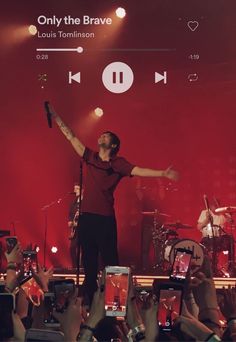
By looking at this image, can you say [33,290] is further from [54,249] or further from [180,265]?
[54,249]

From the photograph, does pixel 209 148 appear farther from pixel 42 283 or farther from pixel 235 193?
pixel 42 283

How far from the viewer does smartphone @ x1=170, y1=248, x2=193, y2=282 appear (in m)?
4.06

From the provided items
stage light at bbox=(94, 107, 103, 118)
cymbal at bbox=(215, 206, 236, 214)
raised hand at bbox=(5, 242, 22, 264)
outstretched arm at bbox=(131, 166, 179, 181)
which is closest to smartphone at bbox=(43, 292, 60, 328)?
raised hand at bbox=(5, 242, 22, 264)

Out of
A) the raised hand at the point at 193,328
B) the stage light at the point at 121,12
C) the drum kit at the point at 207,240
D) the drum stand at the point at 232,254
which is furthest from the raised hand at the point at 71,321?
the stage light at the point at 121,12

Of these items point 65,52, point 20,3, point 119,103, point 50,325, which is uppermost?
point 20,3

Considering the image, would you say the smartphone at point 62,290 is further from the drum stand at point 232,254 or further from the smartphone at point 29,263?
the drum stand at point 232,254

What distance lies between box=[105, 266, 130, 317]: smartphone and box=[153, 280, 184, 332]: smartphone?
0.27 metres

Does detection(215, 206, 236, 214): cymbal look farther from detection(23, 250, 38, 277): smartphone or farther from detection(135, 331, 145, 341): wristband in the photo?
detection(135, 331, 145, 341): wristband

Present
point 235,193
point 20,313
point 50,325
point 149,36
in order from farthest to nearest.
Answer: point 235,193
point 149,36
point 50,325
point 20,313

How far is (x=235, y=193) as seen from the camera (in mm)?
12555

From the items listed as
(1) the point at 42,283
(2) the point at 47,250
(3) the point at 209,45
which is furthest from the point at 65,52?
(1) the point at 42,283

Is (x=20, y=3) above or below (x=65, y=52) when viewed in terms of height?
above

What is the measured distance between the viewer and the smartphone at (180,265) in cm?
406

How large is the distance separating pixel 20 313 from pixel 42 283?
682mm
